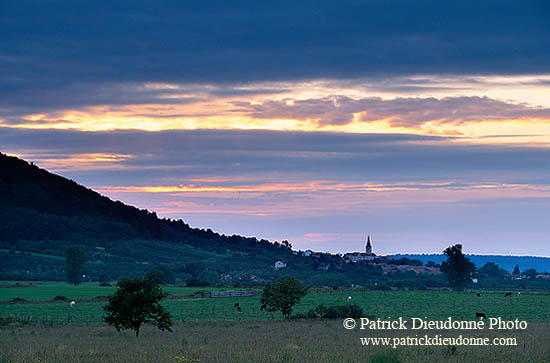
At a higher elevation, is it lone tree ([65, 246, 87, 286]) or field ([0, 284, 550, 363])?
lone tree ([65, 246, 87, 286])

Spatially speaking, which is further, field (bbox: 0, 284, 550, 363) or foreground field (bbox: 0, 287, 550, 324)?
foreground field (bbox: 0, 287, 550, 324)

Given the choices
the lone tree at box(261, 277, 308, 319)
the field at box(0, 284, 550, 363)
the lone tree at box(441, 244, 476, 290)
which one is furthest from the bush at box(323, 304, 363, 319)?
the lone tree at box(441, 244, 476, 290)

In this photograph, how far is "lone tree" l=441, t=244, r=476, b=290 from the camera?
175 m

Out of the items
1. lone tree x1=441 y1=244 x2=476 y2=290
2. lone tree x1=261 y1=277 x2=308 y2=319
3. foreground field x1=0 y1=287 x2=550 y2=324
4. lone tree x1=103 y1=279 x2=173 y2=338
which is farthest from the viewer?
lone tree x1=441 y1=244 x2=476 y2=290

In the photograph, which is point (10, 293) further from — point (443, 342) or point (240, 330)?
point (443, 342)

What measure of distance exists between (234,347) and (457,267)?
14489cm

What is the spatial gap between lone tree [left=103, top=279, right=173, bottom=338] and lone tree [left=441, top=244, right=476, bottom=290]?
13635 cm

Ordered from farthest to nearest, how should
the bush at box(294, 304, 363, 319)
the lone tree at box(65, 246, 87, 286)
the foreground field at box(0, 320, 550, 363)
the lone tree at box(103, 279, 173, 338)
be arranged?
the lone tree at box(65, 246, 87, 286)
the bush at box(294, 304, 363, 319)
the lone tree at box(103, 279, 173, 338)
the foreground field at box(0, 320, 550, 363)

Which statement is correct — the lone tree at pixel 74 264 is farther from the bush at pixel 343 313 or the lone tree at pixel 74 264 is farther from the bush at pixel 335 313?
the bush at pixel 343 313

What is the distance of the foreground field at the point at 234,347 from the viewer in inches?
1300

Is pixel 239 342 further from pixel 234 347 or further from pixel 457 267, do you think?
pixel 457 267

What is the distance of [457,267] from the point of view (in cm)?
17550

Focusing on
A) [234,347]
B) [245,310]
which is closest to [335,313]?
[245,310]

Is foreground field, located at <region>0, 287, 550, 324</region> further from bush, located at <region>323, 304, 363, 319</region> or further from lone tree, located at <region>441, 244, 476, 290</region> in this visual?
lone tree, located at <region>441, 244, 476, 290</region>
